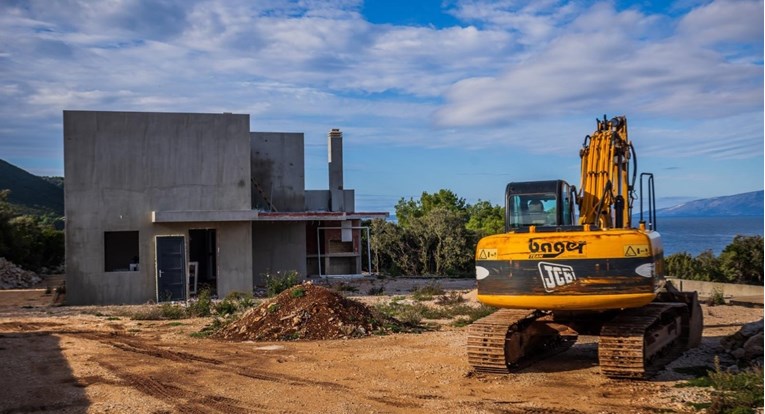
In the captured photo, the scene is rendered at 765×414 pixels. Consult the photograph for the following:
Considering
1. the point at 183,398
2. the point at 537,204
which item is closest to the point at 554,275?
the point at 537,204

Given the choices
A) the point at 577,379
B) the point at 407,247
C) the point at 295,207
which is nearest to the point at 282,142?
the point at 295,207

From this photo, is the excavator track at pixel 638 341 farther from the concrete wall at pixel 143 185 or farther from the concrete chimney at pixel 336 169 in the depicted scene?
the concrete chimney at pixel 336 169

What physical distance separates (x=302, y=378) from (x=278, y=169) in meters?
19.5

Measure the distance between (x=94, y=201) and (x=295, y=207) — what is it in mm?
8544

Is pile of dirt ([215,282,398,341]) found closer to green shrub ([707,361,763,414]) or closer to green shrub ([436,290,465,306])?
green shrub ([436,290,465,306])

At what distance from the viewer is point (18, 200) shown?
8531cm

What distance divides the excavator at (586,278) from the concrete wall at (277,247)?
17320 millimetres

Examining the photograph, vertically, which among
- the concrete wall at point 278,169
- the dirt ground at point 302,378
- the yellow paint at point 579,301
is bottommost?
the dirt ground at point 302,378

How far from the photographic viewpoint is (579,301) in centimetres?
1076

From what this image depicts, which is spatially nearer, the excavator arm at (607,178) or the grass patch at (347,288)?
the excavator arm at (607,178)

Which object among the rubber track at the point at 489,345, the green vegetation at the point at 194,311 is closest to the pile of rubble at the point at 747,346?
the rubber track at the point at 489,345

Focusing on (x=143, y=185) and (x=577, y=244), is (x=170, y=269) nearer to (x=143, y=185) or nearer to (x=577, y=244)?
(x=143, y=185)

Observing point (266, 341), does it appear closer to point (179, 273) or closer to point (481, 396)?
point (481, 396)

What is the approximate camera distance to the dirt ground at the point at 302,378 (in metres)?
9.91
